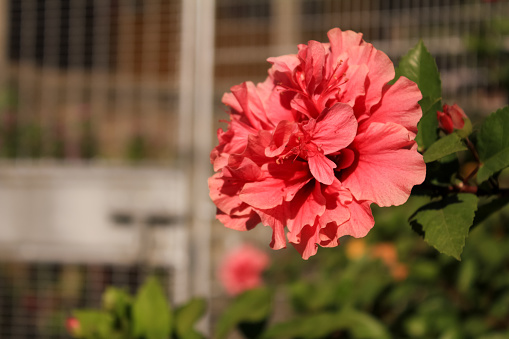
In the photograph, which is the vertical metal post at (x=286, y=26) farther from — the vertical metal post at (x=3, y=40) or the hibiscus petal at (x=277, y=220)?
the hibiscus petal at (x=277, y=220)

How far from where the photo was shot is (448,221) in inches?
15.7

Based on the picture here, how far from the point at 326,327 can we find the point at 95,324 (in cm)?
35

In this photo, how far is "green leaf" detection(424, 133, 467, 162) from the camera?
385 millimetres

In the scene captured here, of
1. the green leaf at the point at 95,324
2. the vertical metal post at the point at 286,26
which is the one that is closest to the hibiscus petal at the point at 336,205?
the green leaf at the point at 95,324

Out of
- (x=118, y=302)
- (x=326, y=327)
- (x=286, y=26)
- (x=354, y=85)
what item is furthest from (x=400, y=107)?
(x=286, y=26)

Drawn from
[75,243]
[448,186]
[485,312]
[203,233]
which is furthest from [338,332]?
[75,243]

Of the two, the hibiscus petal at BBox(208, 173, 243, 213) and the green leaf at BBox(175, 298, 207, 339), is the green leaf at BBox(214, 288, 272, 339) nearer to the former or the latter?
the green leaf at BBox(175, 298, 207, 339)

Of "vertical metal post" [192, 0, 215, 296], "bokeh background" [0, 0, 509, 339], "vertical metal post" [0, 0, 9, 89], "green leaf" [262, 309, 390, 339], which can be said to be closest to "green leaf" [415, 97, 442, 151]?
"green leaf" [262, 309, 390, 339]

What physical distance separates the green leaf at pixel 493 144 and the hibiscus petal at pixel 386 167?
101mm

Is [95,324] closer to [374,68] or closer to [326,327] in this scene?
[326,327]

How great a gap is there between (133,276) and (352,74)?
6.11ft

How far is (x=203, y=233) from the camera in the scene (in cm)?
196

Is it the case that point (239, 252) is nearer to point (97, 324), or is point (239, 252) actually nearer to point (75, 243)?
point (75, 243)

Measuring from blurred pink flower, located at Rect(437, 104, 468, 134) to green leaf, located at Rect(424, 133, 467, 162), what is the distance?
15 mm
